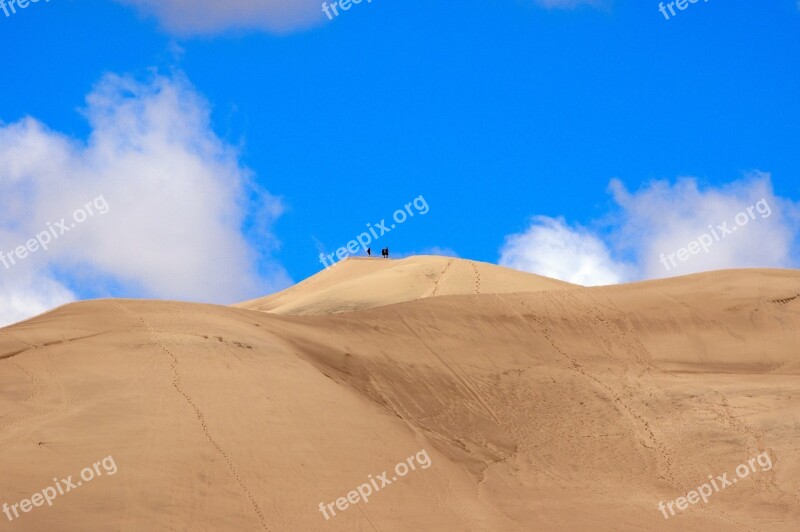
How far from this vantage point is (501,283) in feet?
145

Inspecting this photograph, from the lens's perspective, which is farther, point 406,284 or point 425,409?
point 406,284

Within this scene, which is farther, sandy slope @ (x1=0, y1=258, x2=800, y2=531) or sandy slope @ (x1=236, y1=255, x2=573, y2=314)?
sandy slope @ (x1=236, y1=255, x2=573, y2=314)

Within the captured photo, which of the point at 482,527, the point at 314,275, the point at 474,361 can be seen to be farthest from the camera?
the point at 314,275

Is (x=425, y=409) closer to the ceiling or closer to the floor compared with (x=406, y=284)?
closer to the floor

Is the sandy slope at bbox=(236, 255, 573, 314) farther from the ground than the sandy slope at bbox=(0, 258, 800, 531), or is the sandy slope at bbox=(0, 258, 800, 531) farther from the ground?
the sandy slope at bbox=(236, 255, 573, 314)

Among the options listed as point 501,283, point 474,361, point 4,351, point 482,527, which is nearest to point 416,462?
point 482,527

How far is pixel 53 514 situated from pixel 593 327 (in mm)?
17967

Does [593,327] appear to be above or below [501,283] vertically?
below

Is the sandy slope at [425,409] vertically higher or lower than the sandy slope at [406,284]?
lower

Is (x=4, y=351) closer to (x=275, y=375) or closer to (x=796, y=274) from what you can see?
(x=275, y=375)

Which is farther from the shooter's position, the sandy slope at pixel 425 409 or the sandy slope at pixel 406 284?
the sandy slope at pixel 406 284

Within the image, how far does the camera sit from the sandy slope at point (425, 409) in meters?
17.2

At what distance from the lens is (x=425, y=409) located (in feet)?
78.8

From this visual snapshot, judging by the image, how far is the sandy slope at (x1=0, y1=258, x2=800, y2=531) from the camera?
1722 cm
